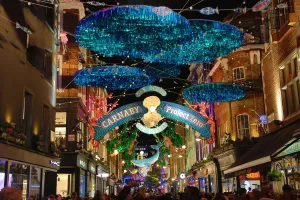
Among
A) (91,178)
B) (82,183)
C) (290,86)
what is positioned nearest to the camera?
(290,86)

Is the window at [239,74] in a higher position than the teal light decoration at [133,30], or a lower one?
higher

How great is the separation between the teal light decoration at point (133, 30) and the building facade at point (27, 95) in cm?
191

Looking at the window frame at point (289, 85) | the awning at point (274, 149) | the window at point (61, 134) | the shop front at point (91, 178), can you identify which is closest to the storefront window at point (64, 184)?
the window at point (61, 134)

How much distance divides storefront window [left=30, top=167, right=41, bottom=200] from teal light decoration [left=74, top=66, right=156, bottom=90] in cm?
457

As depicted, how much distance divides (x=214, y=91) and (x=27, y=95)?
29.0 ft

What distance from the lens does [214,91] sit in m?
20.0

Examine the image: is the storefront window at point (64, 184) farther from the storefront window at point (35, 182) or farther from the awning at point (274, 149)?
the awning at point (274, 149)

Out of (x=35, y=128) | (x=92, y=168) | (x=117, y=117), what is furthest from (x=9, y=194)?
(x=92, y=168)

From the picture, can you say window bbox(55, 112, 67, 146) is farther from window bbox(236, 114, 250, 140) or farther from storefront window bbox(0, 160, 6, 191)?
storefront window bbox(0, 160, 6, 191)

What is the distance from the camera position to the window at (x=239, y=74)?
101ft

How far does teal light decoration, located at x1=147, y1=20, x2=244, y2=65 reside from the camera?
43.9 ft

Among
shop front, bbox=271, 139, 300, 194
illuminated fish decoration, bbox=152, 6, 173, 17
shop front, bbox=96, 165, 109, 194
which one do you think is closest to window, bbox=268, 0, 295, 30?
shop front, bbox=271, 139, 300, 194

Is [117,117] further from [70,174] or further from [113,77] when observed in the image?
[70,174]

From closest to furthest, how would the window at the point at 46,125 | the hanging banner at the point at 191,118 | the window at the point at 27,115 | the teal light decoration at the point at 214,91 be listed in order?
1. the window at the point at 27,115
2. the teal light decoration at the point at 214,91
3. the window at the point at 46,125
4. the hanging banner at the point at 191,118
